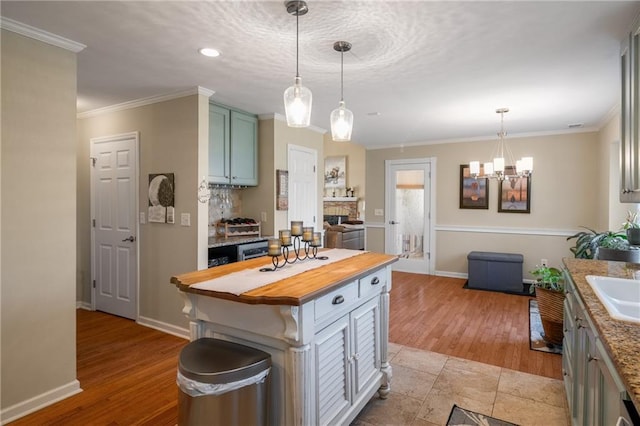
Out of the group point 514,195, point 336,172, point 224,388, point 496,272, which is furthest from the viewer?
point 336,172

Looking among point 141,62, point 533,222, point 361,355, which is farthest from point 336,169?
point 361,355

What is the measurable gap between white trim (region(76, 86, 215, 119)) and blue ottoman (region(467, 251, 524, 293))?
443 cm

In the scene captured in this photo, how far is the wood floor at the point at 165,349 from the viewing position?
7.66ft

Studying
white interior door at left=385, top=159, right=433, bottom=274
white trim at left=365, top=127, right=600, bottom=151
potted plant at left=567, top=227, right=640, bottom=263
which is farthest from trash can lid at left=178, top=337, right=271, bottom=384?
white trim at left=365, top=127, right=600, bottom=151

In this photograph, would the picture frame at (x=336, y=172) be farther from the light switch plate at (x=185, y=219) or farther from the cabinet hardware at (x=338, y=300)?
the cabinet hardware at (x=338, y=300)

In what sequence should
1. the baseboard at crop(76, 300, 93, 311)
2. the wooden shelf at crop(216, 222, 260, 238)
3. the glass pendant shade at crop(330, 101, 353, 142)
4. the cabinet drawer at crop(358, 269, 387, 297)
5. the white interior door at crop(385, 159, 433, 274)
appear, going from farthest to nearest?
the white interior door at crop(385, 159, 433, 274), the baseboard at crop(76, 300, 93, 311), the wooden shelf at crop(216, 222, 260, 238), the glass pendant shade at crop(330, 101, 353, 142), the cabinet drawer at crop(358, 269, 387, 297)

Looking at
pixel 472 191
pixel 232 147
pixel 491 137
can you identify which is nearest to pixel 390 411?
pixel 232 147

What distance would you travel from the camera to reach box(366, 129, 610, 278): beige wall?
532 cm

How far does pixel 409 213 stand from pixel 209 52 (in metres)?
4.92

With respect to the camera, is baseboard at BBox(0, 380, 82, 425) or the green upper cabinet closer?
baseboard at BBox(0, 380, 82, 425)

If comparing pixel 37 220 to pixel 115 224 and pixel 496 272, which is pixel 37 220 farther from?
pixel 496 272

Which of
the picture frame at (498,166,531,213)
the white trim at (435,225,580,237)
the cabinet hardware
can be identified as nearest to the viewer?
the cabinet hardware

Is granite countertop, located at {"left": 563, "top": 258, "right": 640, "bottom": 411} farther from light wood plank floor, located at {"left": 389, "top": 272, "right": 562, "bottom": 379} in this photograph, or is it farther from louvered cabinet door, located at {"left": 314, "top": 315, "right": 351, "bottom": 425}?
light wood plank floor, located at {"left": 389, "top": 272, "right": 562, "bottom": 379}

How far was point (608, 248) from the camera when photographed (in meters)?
2.83
